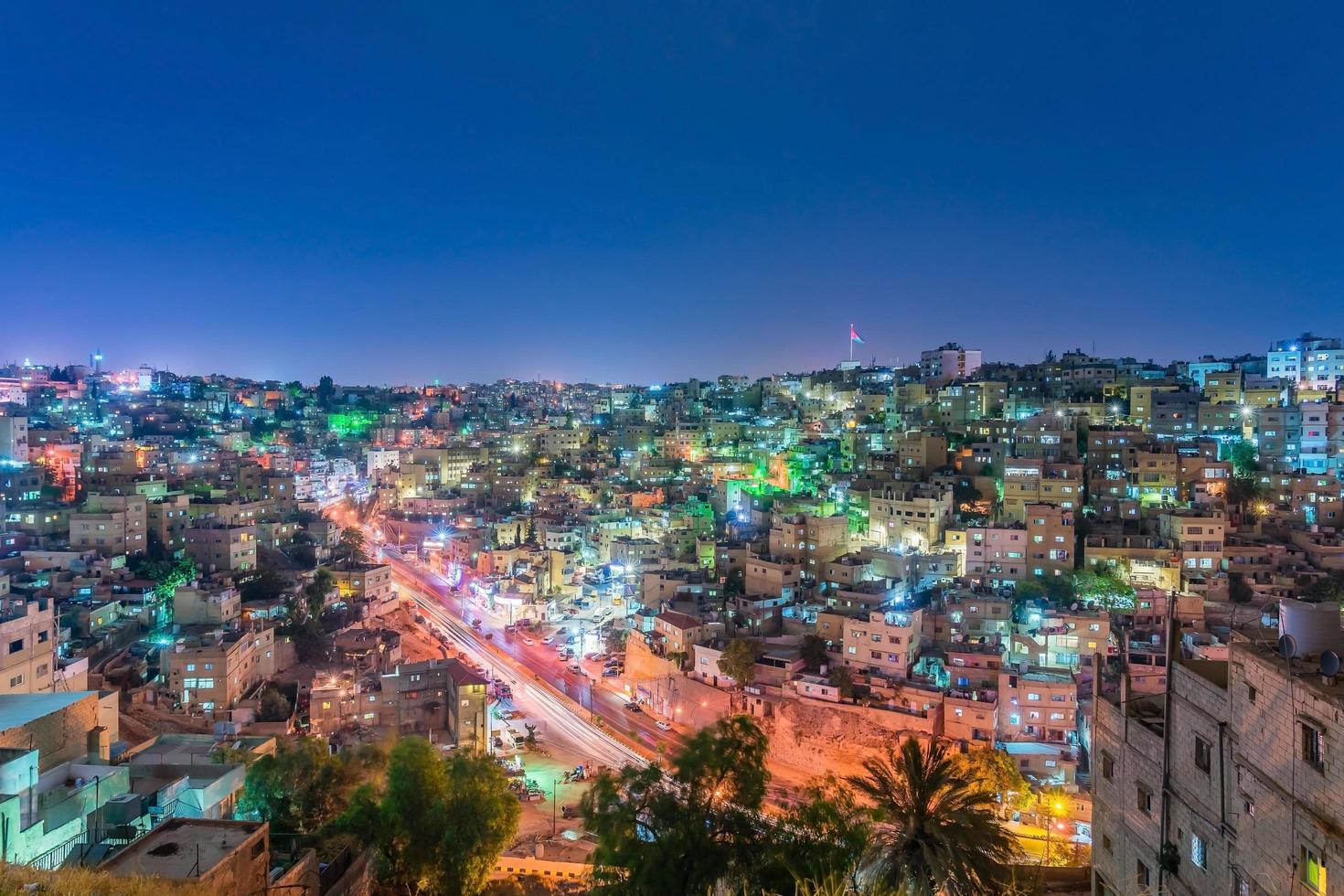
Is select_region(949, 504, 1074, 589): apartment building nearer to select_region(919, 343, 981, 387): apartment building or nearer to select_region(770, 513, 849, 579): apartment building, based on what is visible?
select_region(770, 513, 849, 579): apartment building

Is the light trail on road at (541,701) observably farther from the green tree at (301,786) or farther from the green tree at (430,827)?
the green tree at (430,827)

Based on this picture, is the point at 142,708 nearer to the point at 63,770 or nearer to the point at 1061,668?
the point at 63,770

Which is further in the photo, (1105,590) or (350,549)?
(350,549)

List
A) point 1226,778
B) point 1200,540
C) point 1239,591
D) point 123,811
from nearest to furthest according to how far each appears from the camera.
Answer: point 1226,778, point 123,811, point 1239,591, point 1200,540

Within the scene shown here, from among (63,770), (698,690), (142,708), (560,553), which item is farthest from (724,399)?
(63,770)

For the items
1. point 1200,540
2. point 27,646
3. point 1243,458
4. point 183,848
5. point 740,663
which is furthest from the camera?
point 1243,458

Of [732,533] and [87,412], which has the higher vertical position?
[87,412]

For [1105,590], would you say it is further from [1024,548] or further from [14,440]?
[14,440]

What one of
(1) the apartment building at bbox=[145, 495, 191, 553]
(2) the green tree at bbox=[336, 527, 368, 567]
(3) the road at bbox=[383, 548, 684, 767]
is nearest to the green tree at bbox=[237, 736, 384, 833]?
(3) the road at bbox=[383, 548, 684, 767]

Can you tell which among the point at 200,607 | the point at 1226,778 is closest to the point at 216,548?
the point at 200,607
